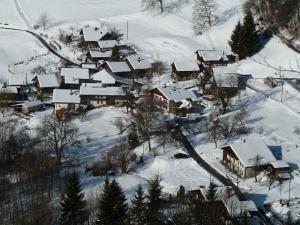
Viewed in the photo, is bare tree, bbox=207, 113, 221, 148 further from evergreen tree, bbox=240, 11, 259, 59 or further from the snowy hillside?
evergreen tree, bbox=240, 11, 259, 59

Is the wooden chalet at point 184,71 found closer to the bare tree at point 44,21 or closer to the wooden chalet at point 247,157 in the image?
the wooden chalet at point 247,157

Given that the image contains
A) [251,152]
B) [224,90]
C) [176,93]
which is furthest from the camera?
[176,93]

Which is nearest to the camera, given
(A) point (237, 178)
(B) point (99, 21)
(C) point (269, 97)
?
(A) point (237, 178)

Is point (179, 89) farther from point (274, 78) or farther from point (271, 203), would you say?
point (271, 203)

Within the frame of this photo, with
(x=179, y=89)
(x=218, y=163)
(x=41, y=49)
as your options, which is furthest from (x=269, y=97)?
(x=41, y=49)

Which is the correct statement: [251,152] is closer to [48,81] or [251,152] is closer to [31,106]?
[31,106]

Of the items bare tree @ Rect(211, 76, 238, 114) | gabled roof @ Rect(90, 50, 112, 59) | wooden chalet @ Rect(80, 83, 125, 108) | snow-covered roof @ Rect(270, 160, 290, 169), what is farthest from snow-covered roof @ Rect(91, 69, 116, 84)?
snow-covered roof @ Rect(270, 160, 290, 169)

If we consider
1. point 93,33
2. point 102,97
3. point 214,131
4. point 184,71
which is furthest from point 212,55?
point 214,131
